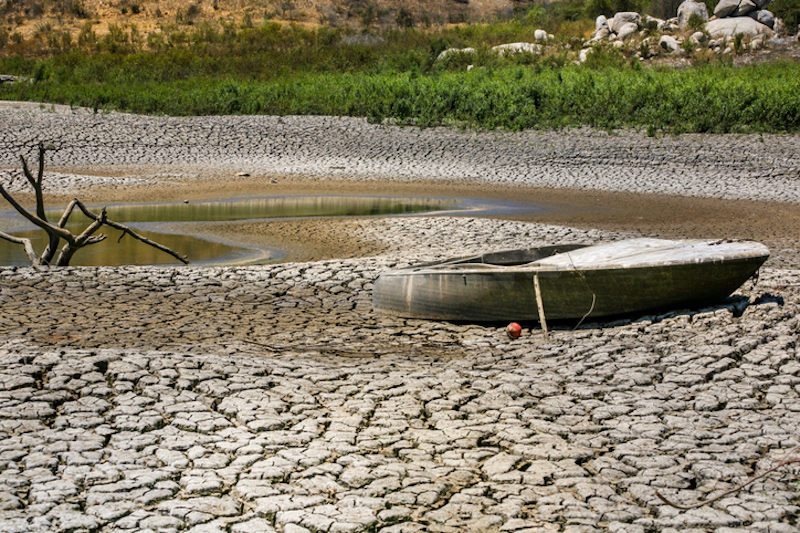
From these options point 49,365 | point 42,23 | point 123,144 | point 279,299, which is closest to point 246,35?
point 42,23

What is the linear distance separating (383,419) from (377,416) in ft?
0.19

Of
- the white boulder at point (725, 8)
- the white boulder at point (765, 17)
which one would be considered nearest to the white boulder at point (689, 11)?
the white boulder at point (725, 8)

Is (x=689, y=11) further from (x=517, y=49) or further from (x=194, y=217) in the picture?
(x=194, y=217)

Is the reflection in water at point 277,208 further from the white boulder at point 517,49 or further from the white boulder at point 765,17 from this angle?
the white boulder at point 765,17

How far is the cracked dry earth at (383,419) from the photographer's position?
12.4ft

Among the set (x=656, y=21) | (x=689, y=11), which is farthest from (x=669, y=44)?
(x=689, y=11)

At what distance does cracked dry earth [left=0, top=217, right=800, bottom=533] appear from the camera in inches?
148

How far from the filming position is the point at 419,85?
22.8m

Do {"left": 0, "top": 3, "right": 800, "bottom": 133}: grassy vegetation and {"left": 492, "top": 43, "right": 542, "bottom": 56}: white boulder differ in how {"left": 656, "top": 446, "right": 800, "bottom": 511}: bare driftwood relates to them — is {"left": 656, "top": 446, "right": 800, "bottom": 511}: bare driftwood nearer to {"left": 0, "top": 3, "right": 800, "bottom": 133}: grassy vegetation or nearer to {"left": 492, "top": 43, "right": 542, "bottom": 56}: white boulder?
{"left": 0, "top": 3, "right": 800, "bottom": 133}: grassy vegetation

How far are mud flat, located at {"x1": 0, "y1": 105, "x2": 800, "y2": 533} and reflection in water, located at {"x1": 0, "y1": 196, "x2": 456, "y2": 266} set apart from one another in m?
2.28

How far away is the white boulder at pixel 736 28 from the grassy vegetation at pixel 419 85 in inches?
150

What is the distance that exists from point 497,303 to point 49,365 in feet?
11.1

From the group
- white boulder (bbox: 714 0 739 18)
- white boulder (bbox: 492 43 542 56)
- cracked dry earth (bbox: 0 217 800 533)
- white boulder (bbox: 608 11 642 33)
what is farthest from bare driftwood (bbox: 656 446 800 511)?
white boulder (bbox: 714 0 739 18)

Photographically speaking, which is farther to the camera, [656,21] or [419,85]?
[656,21]
